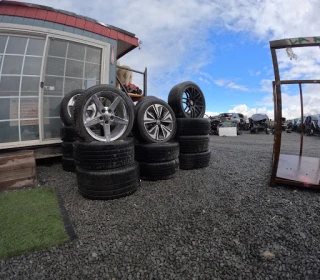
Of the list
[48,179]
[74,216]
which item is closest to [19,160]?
[48,179]

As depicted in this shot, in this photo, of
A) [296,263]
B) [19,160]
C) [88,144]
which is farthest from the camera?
[19,160]

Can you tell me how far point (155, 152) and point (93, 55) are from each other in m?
3.50

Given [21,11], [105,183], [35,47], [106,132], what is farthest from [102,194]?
[21,11]

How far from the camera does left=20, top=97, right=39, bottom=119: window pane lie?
446 centimetres

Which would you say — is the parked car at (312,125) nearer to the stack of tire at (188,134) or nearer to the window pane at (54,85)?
the stack of tire at (188,134)

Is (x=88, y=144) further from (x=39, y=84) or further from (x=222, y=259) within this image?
(x=39, y=84)

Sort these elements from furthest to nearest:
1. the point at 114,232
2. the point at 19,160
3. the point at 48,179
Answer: the point at 48,179 → the point at 19,160 → the point at 114,232

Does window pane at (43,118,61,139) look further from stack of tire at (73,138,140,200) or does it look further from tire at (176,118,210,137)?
tire at (176,118,210,137)

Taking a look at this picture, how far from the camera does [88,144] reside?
2703 mm

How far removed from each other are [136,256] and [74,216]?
1.08 metres

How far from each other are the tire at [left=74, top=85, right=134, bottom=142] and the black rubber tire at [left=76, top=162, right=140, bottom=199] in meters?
0.56

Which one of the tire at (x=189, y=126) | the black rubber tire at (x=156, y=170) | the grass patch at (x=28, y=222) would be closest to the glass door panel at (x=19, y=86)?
the grass patch at (x=28, y=222)

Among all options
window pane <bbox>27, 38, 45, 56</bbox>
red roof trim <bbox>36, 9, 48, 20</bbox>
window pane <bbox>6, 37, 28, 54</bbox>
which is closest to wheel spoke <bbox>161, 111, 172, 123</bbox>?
window pane <bbox>27, 38, 45, 56</bbox>

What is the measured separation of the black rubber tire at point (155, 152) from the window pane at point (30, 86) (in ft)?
9.67
